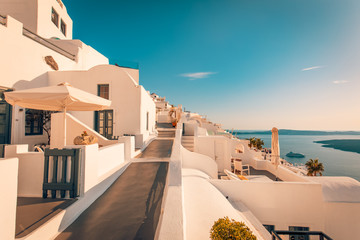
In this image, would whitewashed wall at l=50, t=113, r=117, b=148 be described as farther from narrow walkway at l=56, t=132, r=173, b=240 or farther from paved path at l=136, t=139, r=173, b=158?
narrow walkway at l=56, t=132, r=173, b=240

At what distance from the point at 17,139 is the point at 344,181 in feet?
58.9

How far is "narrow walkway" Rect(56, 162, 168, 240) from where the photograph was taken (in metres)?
2.64

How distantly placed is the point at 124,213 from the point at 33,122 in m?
9.32

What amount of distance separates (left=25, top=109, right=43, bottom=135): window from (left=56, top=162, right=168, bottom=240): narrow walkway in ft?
24.8

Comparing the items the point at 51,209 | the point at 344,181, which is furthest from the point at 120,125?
the point at 344,181

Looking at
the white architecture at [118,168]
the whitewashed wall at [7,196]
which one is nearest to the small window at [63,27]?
→ the white architecture at [118,168]

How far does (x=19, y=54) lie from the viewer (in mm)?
7699

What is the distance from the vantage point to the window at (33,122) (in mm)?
8258

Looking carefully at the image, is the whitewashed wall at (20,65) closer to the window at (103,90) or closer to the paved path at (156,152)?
the window at (103,90)

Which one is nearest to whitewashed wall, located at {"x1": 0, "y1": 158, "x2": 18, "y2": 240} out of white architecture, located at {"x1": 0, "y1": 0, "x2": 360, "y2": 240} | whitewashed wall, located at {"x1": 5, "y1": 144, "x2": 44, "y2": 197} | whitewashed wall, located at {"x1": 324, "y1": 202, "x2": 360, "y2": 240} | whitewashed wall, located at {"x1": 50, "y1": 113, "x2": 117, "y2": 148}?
white architecture, located at {"x1": 0, "y1": 0, "x2": 360, "y2": 240}

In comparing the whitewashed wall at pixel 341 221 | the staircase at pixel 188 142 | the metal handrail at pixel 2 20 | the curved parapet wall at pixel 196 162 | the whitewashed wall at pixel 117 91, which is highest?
the metal handrail at pixel 2 20

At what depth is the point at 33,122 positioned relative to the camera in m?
8.55

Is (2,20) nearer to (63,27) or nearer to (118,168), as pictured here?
(118,168)

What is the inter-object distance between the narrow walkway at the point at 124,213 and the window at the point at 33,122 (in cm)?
756
